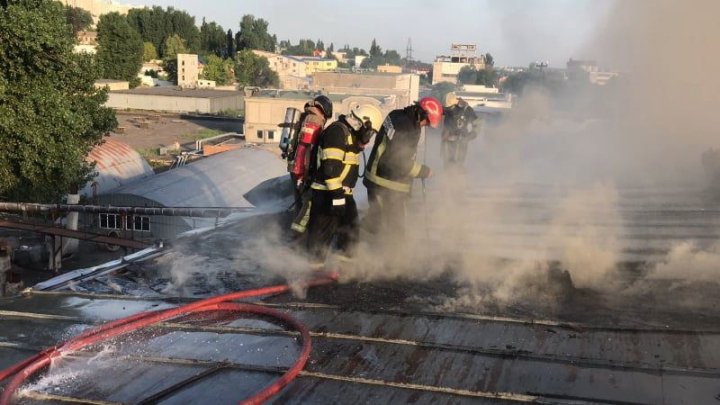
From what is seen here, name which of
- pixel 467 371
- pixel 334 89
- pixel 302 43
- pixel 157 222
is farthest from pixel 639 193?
pixel 302 43

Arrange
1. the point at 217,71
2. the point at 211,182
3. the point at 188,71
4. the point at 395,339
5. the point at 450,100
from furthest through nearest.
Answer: the point at 188,71
the point at 217,71
the point at 211,182
the point at 450,100
the point at 395,339

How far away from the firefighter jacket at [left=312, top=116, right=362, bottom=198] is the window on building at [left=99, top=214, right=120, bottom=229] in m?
15.8

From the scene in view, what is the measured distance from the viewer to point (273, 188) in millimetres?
10062

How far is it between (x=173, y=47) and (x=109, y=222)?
216 feet

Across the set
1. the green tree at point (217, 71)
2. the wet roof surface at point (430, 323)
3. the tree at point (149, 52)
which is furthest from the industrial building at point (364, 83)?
the tree at point (149, 52)

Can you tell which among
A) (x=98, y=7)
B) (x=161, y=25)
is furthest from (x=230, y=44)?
(x=98, y=7)

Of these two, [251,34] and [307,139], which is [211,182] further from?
[251,34]

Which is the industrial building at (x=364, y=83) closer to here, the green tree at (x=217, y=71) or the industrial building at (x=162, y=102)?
the industrial building at (x=162, y=102)

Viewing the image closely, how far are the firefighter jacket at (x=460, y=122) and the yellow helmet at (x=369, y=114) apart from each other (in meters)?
3.34

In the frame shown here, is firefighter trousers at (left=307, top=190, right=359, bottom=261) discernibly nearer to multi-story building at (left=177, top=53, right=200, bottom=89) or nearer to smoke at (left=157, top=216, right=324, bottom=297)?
smoke at (left=157, top=216, right=324, bottom=297)

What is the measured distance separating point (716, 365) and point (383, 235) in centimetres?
284

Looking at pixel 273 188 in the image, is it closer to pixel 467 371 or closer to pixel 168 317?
pixel 168 317

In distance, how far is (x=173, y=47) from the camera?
262 feet

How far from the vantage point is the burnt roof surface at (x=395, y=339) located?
2.99 meters
